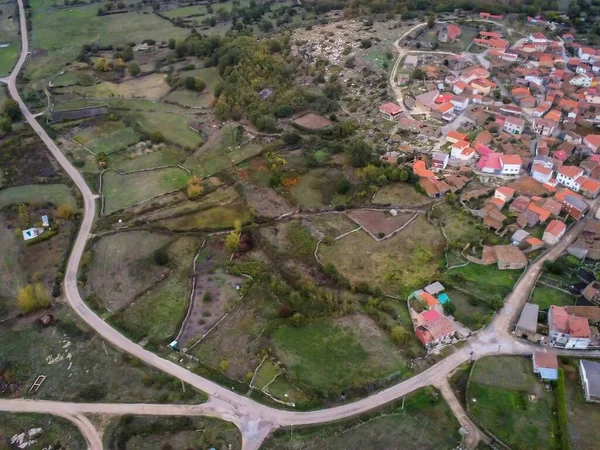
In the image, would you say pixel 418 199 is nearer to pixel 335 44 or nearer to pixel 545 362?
pixel 545 362

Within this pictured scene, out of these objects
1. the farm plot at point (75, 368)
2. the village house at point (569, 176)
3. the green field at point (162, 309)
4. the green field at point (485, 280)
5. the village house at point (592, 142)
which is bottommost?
the farm plot at point (75, 368)

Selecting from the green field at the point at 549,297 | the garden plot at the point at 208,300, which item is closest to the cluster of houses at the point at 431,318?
the green field at the point at 549,297

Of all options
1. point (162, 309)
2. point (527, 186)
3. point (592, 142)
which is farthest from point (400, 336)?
point (592, 142)

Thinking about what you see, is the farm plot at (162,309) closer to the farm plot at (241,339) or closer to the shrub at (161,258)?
the shrub at (161,258)

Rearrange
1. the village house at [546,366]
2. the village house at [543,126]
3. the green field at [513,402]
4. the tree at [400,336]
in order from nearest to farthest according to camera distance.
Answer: the green field at [513,402]
the village house at [546,366]
the tree at [400,336]
the village house at [543,126]

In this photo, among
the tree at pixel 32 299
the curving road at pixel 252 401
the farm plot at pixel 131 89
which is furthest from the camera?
the farm plot at pixel 131 89

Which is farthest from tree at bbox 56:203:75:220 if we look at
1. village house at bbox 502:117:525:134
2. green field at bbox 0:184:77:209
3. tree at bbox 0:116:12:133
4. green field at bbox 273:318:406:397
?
village house at bbox 502:117:525:134

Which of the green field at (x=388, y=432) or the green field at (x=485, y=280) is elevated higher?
the green field at (x=485, y=280)

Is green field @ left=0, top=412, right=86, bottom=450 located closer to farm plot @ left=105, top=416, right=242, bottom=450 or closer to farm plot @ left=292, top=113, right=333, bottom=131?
farm plot @ left=105, top=416, right=242, bottom=450
